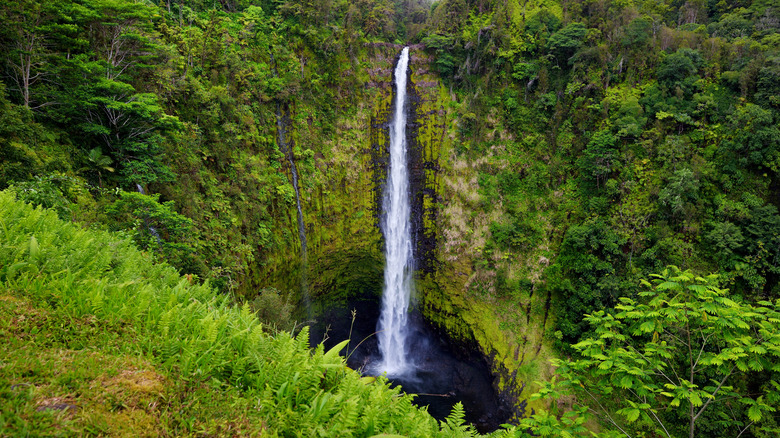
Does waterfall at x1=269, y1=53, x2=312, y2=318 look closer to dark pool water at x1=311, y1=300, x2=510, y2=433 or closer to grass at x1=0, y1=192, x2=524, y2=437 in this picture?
dark pool water at x1=311, y1=300, x2=510, y2=433

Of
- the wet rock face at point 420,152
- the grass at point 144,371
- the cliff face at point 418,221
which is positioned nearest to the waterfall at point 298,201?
the cliff face at point 418,221

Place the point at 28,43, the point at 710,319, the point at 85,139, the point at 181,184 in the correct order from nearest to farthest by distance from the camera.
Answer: the point at 710,319, the point at 28,43, the point at 85,139, the point at 181,184

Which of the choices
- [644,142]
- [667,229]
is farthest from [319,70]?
[667,229]

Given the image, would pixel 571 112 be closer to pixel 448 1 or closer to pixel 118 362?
pixel 448 1

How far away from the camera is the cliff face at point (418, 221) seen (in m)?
16.9

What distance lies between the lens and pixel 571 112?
737 inches

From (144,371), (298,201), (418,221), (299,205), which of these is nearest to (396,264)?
(418,221)

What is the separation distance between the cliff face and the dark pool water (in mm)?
699

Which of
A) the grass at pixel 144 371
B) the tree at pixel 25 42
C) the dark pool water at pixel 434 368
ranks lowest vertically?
the dark pool water at pixel 434 368

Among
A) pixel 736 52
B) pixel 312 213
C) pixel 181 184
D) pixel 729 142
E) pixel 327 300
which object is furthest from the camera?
pixel 327 300

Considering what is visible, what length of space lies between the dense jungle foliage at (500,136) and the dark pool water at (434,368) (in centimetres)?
348

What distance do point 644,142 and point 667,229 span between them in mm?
4460

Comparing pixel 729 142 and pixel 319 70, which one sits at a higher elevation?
pixel 319 70

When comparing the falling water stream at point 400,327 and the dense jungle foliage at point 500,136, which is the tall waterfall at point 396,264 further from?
the dense jungle foliage at point 500,136
